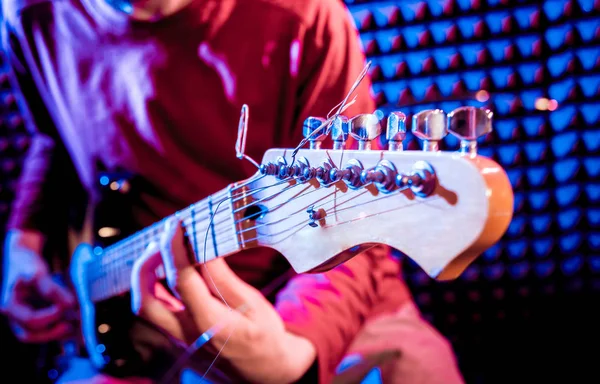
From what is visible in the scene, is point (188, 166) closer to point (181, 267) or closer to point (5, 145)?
point (181, 267)

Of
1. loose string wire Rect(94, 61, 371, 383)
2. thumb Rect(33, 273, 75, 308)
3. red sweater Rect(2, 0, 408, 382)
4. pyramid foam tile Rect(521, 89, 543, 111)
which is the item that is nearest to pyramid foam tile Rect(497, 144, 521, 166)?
pyramid foam tile Rect(521, 89, 543, 111)

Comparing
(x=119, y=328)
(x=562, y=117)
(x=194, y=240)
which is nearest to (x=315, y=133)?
(x=194, y=240)

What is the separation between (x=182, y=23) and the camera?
892 mm

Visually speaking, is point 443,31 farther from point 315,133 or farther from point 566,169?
point 315,133

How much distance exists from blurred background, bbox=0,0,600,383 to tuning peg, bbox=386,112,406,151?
1.88 ft

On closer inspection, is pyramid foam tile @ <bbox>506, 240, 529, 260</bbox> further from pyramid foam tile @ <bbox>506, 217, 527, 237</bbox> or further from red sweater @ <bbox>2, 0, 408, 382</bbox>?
red sweater @ <bbox>2, 0, 408, 382</bbox>

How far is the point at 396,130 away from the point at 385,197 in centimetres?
7

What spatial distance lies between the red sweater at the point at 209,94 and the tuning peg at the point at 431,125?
33 centimetres

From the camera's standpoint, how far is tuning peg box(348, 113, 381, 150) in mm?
488

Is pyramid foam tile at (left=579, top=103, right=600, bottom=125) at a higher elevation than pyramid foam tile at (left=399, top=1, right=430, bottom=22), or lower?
lower

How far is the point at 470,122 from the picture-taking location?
0.39 m

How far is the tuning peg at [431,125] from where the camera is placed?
414 millimetres

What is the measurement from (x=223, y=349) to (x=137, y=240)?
0.27 meters

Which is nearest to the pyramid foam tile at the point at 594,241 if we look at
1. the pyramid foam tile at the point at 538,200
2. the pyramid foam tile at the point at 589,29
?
the pyramid foam tile at the point at 538,200
